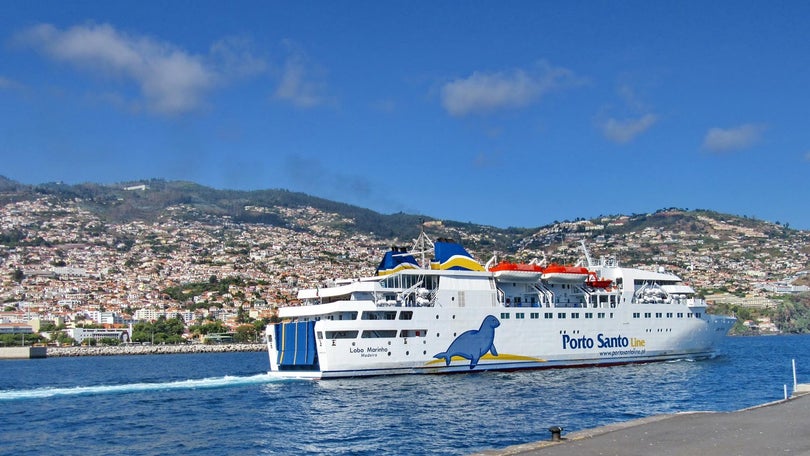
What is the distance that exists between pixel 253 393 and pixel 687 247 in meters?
148

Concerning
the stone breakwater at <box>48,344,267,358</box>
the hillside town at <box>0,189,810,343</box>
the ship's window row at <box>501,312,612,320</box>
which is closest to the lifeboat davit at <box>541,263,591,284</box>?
the ship's window row at <box>501,312,612,320</box>

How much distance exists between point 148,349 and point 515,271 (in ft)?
206

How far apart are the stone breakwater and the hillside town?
10012 mm

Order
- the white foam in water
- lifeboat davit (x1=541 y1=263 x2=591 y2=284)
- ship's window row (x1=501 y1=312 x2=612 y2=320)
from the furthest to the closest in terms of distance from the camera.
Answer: lifeboat davit (x1=541 y1=263 x2=591 y2=284) < ship's window row (x1=501 y1=312 x2=612 y2=320) < the white foam in water

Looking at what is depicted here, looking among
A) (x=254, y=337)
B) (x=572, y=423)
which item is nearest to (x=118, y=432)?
(x=572, y=423)

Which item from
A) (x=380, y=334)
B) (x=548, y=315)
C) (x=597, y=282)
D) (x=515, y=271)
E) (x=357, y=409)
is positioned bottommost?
(x=357, y=409)

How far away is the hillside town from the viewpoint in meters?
114

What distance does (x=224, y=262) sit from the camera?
15488 centimetres

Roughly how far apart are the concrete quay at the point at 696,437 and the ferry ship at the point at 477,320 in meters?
18.2

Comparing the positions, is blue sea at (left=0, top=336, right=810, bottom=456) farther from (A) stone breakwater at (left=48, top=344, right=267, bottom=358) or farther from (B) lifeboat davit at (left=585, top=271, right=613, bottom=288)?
(A) stone breakwater at (left=48, top=344, right=267, bottom=358)

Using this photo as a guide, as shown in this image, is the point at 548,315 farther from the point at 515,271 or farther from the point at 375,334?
the point at 375,334

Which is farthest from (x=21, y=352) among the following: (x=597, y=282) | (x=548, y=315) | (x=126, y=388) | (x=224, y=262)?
(x=224, y=262)

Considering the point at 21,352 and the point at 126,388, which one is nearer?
the point at 126,388

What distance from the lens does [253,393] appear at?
99.0 ft
